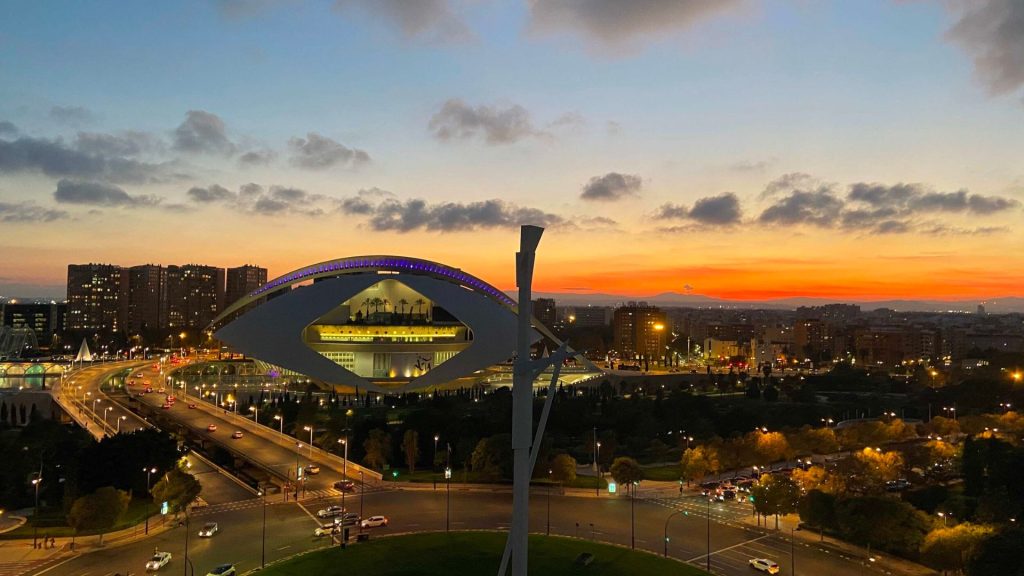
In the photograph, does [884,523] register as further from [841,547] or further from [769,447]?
[769,447]

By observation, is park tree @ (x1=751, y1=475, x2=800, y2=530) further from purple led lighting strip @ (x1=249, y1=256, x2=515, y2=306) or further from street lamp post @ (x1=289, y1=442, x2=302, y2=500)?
purple led lighting strip @ (x1=249, y1=256, x2=515, y2=306)

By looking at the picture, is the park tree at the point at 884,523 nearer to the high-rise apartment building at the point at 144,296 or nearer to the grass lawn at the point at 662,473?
the grass lawn at the point at 662,473

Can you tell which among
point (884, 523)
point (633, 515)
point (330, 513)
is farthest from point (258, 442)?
point (884, 523)

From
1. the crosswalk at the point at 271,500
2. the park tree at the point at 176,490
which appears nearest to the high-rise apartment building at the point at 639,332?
the crosswalk at the point at 271,500

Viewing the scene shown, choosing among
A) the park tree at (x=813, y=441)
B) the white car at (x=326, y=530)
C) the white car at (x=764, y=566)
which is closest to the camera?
the white car at (x=764, y=566)

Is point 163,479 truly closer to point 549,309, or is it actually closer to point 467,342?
point 467,342

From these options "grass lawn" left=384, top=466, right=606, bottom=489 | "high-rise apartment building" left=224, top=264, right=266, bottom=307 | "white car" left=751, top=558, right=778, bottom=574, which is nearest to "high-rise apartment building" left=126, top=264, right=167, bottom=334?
"high-rise apartment building" left=224, top=264, right=266, bottom=307
